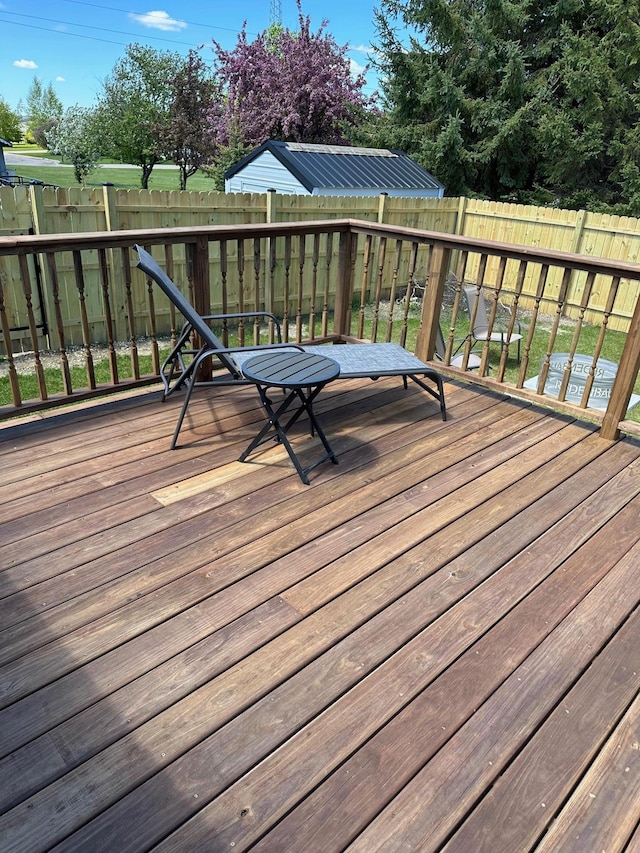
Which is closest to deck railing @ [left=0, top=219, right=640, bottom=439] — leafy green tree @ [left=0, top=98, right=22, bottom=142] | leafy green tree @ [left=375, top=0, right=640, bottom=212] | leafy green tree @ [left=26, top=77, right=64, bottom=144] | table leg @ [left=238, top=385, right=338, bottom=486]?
table leg @ [left=238, top=385, right=338, bottom=486]

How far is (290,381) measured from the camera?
241 centimetres

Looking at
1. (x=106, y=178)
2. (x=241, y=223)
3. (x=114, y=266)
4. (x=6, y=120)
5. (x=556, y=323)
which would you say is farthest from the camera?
(x=6, y=120)

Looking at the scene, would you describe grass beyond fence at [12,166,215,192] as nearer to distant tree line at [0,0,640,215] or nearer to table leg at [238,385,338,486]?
distant tree line at [0,0,640,215]

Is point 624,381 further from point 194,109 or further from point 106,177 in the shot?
point 106,177

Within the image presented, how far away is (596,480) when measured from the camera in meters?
2.65

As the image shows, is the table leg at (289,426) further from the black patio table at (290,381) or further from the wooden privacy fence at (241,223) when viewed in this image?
the wooden privacy fence at (241,223)

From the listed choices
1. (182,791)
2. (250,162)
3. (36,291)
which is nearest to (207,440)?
(182,791)

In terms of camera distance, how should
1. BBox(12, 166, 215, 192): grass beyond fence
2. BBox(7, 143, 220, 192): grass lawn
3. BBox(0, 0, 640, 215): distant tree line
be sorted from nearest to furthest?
BBox(0, 0, 640, 215): distant tree line
BBox(7, 143, 220, 192): grass lawn
BBox(12, 166, 215, 192): grass beyond fence

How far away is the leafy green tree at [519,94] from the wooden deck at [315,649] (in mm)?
11249

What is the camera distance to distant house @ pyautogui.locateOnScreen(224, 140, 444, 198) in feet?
27.9

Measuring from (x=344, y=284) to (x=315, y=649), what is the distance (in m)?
2.90

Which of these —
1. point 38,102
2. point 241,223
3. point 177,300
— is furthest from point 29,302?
point 38,102

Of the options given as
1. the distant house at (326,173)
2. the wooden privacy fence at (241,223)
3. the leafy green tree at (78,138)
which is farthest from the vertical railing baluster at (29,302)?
the leafy green tree at (78,138)

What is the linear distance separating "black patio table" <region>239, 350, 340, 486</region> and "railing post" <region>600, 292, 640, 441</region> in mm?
1416
